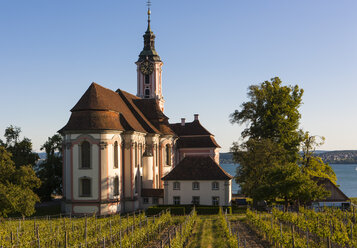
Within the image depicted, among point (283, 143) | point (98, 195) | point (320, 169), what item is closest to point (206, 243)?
point (98, 195)

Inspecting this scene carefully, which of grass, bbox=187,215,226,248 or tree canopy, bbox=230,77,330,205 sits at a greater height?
tree canopy, bbox=230,77,330,205

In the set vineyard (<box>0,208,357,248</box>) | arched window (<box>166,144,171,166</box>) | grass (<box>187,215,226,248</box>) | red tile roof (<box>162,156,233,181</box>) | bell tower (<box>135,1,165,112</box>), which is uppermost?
bell tower (<box>135,1,165,112</box>)

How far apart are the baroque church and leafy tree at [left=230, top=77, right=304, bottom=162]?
1040cm

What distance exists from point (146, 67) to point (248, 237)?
47.6m

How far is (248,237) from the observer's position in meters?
30.6

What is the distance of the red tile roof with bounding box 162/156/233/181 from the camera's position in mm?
48938

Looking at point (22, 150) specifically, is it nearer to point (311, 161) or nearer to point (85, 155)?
point (85, 155)

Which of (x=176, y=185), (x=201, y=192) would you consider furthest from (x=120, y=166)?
(x=201, y=192)

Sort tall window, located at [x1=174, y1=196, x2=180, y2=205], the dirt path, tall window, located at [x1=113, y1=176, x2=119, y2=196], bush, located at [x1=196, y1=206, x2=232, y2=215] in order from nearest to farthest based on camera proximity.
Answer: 1. the dirt path
2. bush, located at [x1=196, y1=206, x2=232, y2=215]
3. tall window, located at [x1=113, y1=176, x2=119, y2=196]
4. tall window, located at [x1=174, y1=196, x2=180, y2=205]

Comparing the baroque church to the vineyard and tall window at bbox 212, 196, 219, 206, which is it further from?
the vineyard

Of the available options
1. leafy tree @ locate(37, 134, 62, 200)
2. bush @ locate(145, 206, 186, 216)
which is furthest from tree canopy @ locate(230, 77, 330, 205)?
leafy tree @ locate(37, 134, 62, 200)

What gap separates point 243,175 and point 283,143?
8205mm

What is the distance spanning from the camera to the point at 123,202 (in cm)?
4894

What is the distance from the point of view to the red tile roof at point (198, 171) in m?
48.9
